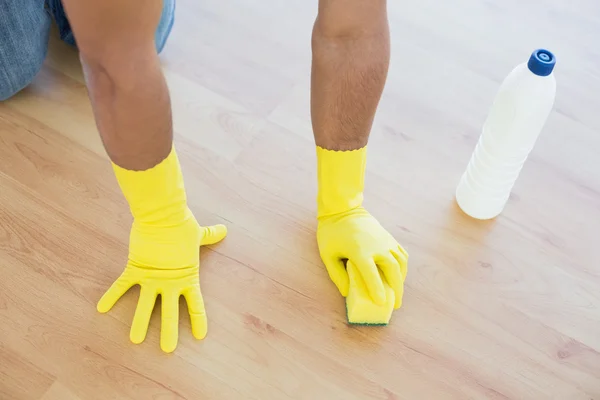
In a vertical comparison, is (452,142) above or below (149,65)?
below

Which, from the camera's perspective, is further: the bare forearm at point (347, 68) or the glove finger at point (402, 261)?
the glove finger at point (402, 261)

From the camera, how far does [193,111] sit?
1.38 meters

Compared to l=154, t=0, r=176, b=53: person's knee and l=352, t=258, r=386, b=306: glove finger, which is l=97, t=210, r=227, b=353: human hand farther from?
l=154, t=0, r=176, b=53: person's knee

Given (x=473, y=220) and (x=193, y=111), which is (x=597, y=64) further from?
(x=193, y=111)

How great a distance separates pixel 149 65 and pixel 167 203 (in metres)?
0.26

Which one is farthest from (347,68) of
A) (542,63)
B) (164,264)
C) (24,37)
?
(24,37)

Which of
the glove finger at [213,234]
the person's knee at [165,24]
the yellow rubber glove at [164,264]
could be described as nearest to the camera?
the yellow rubber glove at [164,264]

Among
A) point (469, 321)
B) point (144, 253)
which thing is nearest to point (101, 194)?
point (144, 253)

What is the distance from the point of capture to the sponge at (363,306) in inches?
43.3

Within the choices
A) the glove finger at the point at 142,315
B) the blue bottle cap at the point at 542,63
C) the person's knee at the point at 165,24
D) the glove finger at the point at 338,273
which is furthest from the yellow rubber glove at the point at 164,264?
the blue bottle cap at the point at 542,63

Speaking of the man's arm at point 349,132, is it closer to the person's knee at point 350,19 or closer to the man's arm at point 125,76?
the person's knee at point 350,19

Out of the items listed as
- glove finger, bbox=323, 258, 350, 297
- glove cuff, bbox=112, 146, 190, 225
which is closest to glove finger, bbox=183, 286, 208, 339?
glove cuff, bbox=112, 146, 190, 225

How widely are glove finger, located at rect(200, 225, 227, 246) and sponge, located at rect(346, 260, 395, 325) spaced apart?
24cm

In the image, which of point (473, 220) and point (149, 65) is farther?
point (473, 220)
